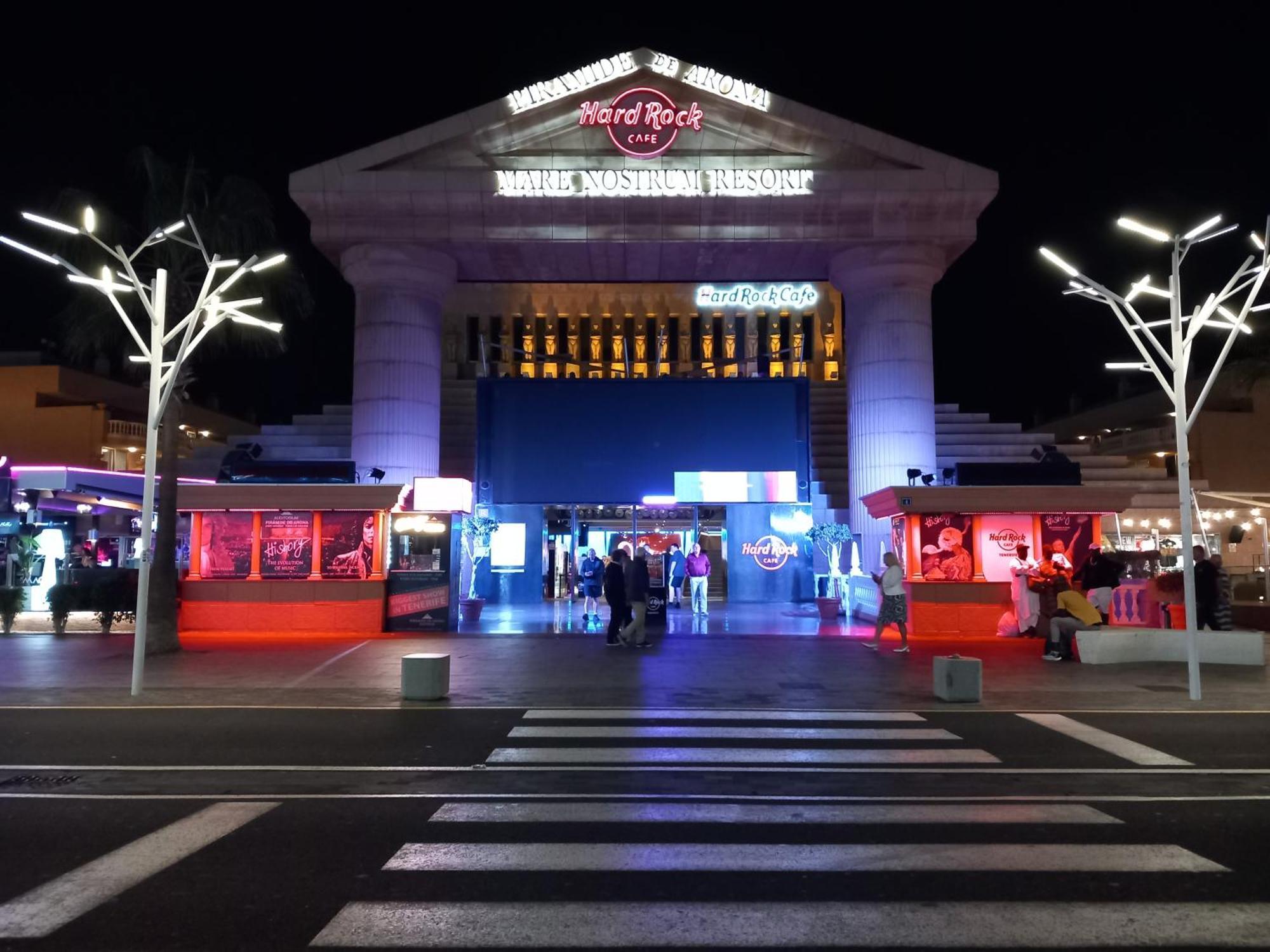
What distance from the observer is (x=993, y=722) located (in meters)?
10.5

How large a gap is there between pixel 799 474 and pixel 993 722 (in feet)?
56.0

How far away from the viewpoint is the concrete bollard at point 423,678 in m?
11.7

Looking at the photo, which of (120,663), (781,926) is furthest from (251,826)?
(120,663)

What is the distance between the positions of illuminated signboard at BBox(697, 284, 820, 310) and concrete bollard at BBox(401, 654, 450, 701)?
76.4 ft

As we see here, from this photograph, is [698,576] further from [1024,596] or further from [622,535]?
[1024,596]

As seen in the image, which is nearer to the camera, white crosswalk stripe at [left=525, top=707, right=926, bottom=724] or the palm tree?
white crosswalk stripe at [left=525, top=707, right=926, bottom=724]

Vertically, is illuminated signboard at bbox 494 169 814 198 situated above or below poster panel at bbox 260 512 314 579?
above

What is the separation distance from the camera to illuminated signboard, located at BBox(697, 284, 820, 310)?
32.7 metres

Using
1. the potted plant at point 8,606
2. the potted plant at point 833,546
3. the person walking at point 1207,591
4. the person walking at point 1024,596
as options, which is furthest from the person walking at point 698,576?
the potted plant at point 8,606

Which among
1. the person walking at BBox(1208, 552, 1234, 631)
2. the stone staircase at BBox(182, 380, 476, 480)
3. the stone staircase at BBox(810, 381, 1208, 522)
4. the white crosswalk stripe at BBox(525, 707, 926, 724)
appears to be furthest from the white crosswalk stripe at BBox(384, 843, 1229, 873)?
the stone staircase at BBox(182, 380, 476, 480)

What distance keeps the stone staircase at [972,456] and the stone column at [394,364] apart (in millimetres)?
11485

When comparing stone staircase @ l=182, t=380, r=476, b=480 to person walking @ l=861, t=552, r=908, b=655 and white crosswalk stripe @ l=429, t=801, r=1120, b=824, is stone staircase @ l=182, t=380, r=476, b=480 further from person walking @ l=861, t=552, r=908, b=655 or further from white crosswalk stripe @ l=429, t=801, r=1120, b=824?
white crosswalk stripe @ l=429, t=801, r=1120, b=824

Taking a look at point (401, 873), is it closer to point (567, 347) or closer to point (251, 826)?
point (251, 826)

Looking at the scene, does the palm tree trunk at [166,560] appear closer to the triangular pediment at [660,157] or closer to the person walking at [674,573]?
the triangular pediment at [660,157]
